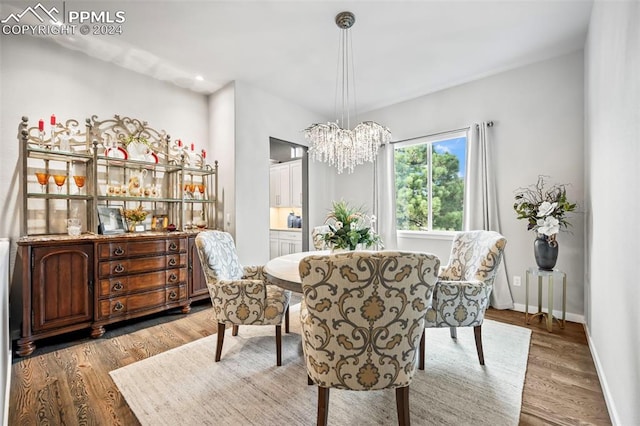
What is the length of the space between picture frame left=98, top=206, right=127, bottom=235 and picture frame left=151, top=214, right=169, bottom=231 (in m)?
0.34

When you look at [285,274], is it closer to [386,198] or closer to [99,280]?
[99,280]

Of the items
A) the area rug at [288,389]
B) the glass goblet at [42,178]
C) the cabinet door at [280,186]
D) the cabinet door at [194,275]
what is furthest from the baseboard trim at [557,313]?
the glass goblet at [42,178]

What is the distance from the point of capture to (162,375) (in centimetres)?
203

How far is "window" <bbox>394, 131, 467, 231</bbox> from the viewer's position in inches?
155

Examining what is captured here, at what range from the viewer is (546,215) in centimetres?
282

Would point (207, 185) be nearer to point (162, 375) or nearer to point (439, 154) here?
A: point (162, 375)

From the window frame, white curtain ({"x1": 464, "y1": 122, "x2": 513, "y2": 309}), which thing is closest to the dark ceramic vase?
white curtain ({"x1": 464, "y1": 122, "x2": 513, "y2": 309})

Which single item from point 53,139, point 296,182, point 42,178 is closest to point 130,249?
point 42,178

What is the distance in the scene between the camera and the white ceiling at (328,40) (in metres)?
2.43

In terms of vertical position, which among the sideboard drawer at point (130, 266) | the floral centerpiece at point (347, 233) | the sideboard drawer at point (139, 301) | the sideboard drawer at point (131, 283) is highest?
the floral centerpiece at point (347, 233)

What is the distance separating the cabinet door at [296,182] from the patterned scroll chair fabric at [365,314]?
4.12 meters

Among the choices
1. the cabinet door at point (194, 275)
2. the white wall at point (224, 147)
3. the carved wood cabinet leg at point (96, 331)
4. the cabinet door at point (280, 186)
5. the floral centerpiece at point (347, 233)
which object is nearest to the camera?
the floral centerpiece at point (347, 233)

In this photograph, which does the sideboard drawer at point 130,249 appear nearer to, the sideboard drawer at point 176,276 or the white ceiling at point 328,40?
the sideboard drawer at point 176,276

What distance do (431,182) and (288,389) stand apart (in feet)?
11.1
